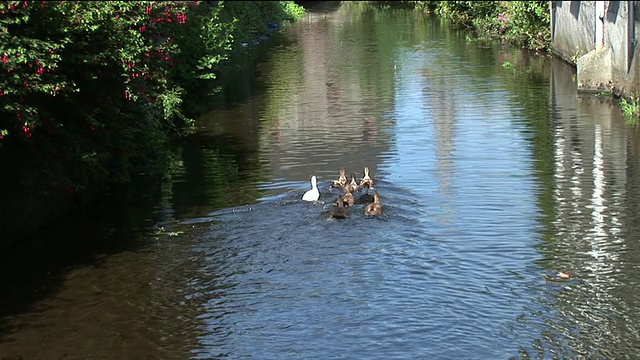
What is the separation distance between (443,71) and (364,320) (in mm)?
23531

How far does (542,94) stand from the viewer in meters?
29.2

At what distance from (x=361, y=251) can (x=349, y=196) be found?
2.17m

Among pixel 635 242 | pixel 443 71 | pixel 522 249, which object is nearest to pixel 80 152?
pixel 522 249

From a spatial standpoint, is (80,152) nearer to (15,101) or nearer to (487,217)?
(15,101)

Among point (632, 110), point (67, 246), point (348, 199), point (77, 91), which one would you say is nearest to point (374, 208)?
point (348, 199)

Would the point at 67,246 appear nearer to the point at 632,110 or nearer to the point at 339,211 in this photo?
the point at 339,211

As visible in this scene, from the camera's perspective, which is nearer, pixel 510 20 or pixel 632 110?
pixel 632 110

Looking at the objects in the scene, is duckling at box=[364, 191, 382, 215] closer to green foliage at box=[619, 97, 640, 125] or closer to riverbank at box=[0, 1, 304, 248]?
riverbank at box=[0, 1, 304, 248]

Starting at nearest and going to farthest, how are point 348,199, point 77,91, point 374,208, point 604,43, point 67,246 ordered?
point 77,91 → point 67,246 → point 374,208 → point 348,199 → point 604,43

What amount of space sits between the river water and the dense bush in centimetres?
111

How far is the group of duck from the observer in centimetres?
1630

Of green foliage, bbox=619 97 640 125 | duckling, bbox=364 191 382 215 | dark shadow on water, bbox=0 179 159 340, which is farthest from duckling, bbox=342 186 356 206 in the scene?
green foliage, bbox=619 97 640 125

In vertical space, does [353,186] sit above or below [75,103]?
below

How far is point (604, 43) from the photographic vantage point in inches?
1134
